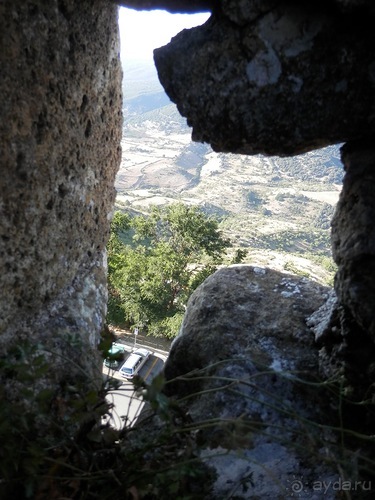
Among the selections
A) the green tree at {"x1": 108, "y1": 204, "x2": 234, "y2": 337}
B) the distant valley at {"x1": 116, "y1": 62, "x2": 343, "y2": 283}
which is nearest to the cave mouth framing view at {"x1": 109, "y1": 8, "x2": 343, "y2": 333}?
the distant valley at {"x1": 116, "y1": 62, "x2": 343, "y2": 283}

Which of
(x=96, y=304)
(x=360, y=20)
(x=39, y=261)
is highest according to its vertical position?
(x=360, y=20)

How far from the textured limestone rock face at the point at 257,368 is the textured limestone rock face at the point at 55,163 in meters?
0.88

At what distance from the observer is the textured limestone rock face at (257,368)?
295 cm

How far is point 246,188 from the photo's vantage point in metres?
114

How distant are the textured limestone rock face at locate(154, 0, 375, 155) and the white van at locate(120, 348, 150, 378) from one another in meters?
14.0

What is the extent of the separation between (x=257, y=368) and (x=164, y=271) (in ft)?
51.2

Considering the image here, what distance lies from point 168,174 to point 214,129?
12046 cm

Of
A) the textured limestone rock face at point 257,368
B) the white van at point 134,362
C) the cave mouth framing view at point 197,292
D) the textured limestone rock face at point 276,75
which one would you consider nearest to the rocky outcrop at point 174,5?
the cave mouth framing view at point 197,292

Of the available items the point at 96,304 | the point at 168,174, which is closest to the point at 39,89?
the point at 96,304

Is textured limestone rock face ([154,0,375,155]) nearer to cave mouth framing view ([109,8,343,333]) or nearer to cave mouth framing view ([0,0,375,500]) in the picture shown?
cave mouth framing view ([0,0,375,500])

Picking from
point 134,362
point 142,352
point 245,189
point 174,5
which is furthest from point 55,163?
point 245,189

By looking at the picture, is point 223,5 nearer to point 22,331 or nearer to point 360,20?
point 360,20

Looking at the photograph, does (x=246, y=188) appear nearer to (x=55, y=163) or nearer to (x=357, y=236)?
(x=55, y=163)

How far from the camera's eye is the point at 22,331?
333cm
